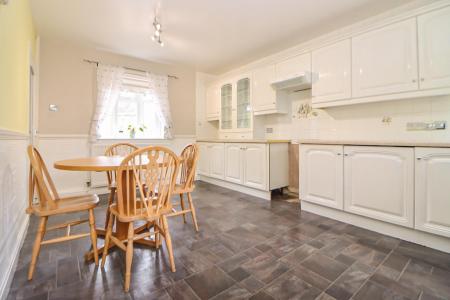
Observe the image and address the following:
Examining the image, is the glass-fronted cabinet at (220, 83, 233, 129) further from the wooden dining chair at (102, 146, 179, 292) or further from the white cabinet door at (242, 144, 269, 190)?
the wooden dining chair at (102, 146, 179, 292)

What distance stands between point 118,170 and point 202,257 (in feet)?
3.03

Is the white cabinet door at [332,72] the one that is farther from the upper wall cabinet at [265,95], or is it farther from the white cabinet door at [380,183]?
the white cabinet door at [380,183]

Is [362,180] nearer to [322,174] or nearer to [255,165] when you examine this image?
[322,174]

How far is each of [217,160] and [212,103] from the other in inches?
52.8

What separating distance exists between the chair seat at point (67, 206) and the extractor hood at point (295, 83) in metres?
2.77

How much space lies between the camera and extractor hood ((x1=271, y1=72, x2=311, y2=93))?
293 centimetres

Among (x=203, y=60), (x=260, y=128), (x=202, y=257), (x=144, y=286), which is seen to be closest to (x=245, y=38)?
(x=203, y=60)

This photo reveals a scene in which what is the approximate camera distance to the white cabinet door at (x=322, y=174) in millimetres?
2369

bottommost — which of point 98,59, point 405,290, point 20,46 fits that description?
point 405,290

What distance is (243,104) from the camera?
4051mm

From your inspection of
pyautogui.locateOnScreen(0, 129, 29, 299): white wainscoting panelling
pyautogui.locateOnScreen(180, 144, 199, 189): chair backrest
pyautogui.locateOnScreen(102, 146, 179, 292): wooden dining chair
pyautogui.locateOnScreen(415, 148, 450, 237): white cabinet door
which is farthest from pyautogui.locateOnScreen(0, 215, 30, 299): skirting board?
pyautogui.locateOnScreen(415, 148, 450, 237): white cabinet door

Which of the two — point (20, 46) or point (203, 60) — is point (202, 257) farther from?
point (203, 60)

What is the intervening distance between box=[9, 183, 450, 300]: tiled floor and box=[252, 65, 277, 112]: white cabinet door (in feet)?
6.78

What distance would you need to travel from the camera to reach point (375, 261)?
1614mm
